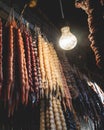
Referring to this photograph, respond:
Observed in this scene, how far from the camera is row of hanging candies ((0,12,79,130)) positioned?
3.82 meters

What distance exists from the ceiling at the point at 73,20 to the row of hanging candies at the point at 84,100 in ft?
4.09

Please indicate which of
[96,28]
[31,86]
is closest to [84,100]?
[31,86]

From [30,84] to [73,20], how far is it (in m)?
4.85

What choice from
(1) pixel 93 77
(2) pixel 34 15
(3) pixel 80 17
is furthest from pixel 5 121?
(3) pixel 80 17

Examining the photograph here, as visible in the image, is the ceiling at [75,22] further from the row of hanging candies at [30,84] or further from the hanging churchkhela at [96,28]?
the hanging churchkhela at [96,28]

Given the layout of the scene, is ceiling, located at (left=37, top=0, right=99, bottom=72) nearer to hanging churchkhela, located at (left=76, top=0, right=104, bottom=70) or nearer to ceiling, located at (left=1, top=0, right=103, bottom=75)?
ceiling, located at (left=1, top=0, right=103, bottom=75)

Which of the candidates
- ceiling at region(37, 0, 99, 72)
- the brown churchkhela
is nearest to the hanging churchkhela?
the brown churchkhela

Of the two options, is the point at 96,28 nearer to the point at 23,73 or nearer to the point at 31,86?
the point at 23,73

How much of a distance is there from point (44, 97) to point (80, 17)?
456 cm

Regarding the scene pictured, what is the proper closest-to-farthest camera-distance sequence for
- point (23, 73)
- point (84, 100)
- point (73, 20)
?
point (23, 73)
point (84, 100)
point (73, 20)

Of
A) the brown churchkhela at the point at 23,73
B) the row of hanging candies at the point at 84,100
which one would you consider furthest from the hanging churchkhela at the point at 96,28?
the row of hanging candies at the point at 84,100

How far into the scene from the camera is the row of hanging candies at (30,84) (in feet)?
12.5

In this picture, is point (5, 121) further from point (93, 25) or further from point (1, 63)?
point (93, 25)

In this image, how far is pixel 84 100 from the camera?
20.3ft
